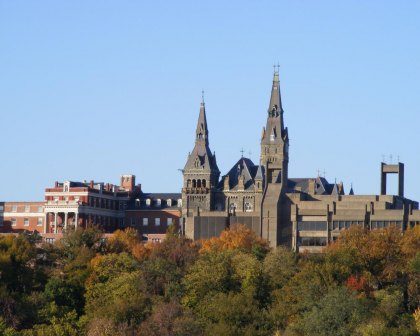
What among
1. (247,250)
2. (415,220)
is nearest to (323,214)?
(415,220)

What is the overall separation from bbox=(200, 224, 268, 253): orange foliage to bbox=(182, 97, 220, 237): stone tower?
3185cm

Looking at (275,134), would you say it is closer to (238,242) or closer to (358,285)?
(238,242)

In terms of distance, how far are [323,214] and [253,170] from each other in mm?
34993

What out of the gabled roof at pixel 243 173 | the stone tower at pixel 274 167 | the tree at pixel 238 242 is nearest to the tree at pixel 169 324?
the tree at pixel 238 242

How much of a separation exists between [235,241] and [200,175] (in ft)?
150

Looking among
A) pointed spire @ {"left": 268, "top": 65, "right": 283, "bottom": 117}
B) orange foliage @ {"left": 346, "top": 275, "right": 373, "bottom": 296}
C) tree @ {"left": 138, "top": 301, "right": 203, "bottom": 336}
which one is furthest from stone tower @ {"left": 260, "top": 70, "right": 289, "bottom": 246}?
tree @ {"left": 138, "top": 301, "right": 203, "bottom": 336}

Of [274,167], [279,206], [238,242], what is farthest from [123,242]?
[274,167]

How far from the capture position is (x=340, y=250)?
5217 inches

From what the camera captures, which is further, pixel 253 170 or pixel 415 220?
pixel 253 170

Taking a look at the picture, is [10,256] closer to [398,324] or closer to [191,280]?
[191,280]

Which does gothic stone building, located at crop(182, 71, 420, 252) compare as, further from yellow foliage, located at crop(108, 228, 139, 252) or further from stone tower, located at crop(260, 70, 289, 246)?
yellow foliage, located at crop(108, 228, 139, 252)

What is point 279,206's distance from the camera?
531 feet

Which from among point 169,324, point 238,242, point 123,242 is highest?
point 238,242

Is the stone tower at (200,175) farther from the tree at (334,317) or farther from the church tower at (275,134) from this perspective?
the tree at (334,317)
